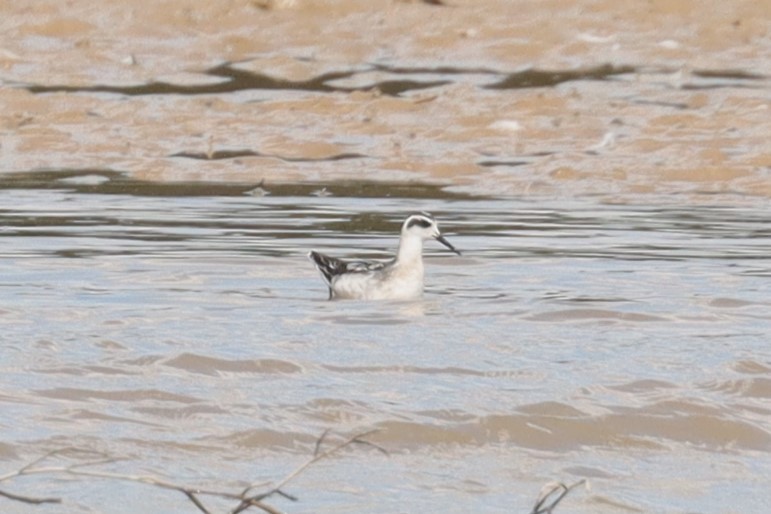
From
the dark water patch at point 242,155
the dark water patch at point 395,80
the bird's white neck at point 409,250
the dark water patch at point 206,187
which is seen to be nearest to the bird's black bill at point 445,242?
the bird's white neck at point 409,250

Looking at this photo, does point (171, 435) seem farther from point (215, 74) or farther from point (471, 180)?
point (215, 74)

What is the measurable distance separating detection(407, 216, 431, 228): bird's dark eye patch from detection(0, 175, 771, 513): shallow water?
0.36m

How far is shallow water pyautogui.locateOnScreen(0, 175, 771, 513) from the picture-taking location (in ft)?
22.4

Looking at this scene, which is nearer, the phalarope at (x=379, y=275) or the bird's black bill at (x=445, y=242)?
the phalarope at (x=379, y=275)

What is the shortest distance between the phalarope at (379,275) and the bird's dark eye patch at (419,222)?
94 mm

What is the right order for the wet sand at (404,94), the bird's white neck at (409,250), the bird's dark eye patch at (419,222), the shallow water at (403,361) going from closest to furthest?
the shallow water at (403,361)
the bird's white neck at (409,250)
the bird's dark eye patch at (419,222)
the wet sand at (404,94)

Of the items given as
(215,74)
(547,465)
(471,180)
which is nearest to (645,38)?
(215,74)

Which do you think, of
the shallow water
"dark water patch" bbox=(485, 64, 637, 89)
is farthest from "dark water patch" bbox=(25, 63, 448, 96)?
the shallow water

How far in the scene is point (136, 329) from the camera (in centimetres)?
923

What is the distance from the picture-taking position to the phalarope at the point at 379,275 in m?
10.6

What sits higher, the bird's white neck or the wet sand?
the wet sand

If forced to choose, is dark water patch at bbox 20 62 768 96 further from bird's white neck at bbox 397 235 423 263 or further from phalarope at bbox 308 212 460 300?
phalarope at bbox 308 212 460 300

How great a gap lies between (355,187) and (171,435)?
8.40 m

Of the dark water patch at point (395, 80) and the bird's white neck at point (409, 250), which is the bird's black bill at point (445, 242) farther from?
the dark water patch at point (395, 80)
